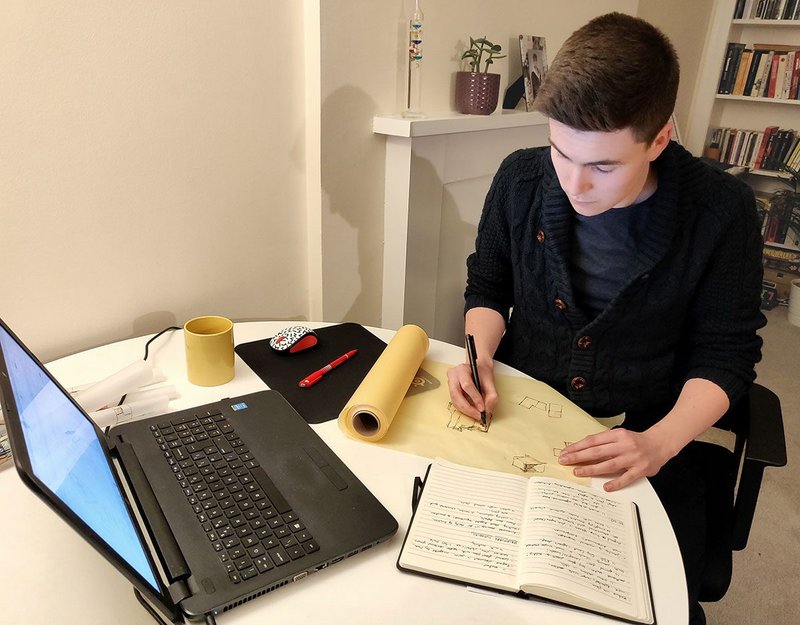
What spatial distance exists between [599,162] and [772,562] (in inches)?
56.2

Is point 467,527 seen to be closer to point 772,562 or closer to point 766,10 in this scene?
point 772,562

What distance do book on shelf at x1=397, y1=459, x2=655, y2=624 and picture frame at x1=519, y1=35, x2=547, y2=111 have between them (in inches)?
55.3

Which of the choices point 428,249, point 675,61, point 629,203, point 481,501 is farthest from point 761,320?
point 428,249

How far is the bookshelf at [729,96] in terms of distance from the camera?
338 centimetres

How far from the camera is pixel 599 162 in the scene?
865 mm

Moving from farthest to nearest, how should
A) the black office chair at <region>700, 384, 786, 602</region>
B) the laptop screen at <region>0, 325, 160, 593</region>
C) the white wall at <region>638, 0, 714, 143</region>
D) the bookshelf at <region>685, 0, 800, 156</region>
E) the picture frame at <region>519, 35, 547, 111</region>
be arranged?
the bookshelf at <region>685, 0, 800, 156</region>
the white wall at <region>638, 0, 714, 143</region>
the picture frame at <region>519, 35, 547, 111</region>
the black office chair at <region>700, 384, 786, 602</region>
the laptop screen at <region>0, 325, 160, 593</region>

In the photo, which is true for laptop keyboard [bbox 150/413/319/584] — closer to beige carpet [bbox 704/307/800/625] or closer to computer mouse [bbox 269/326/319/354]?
computer mouse [bbox 269/326/319/354]

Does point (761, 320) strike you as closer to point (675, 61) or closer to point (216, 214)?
point (675, 61)

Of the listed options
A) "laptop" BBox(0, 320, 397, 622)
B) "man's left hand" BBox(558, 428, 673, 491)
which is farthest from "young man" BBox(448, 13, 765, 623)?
"laptop" BBox(0, 320, 397, 622)

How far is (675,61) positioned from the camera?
86cm

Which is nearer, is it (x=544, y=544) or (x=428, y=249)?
(x=544, y=544)

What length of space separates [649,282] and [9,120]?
1067mm

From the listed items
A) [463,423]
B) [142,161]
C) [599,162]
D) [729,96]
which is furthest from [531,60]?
[729,96]

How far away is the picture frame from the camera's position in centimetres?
185
